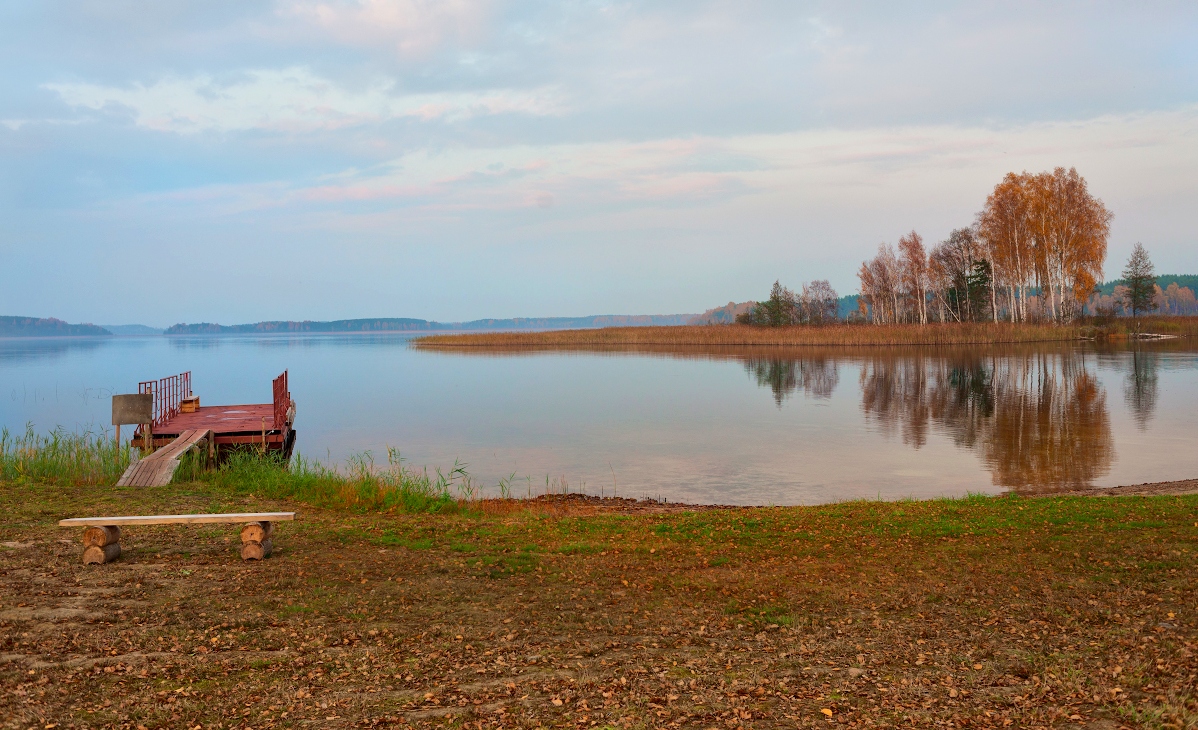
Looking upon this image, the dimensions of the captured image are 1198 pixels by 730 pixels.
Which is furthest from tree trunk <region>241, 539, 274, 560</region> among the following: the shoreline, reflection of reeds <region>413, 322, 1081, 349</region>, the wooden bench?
reflection of reeds <region>413, 322, 1081, 349</region>

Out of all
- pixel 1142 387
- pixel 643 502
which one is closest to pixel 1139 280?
pixel 1142 387

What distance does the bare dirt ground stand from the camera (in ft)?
15.7

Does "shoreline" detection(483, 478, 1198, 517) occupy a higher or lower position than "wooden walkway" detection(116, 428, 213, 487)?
lower

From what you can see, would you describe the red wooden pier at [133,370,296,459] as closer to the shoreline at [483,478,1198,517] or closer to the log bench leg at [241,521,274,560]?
the shoreline at [483,478,1198,517]

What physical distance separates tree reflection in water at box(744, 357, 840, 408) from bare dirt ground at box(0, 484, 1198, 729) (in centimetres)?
2042

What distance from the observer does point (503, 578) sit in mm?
7805

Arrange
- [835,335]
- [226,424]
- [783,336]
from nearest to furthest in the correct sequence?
1. [226,424]
2. [835,335]
3. [783,336]

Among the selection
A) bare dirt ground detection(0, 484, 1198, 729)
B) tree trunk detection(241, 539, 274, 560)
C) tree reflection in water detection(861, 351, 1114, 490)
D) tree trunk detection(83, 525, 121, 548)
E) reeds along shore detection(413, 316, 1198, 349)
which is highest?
reeds along shore detection(413, 316, 1198, 349)

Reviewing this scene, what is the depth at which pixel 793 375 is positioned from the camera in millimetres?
40375

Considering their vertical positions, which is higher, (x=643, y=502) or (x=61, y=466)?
(x=61, y=466)

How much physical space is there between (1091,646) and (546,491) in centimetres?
1069

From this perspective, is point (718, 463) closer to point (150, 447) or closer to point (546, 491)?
point (546, 491)

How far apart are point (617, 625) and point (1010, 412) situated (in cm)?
2257

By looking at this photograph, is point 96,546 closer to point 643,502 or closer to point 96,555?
point 96,555
